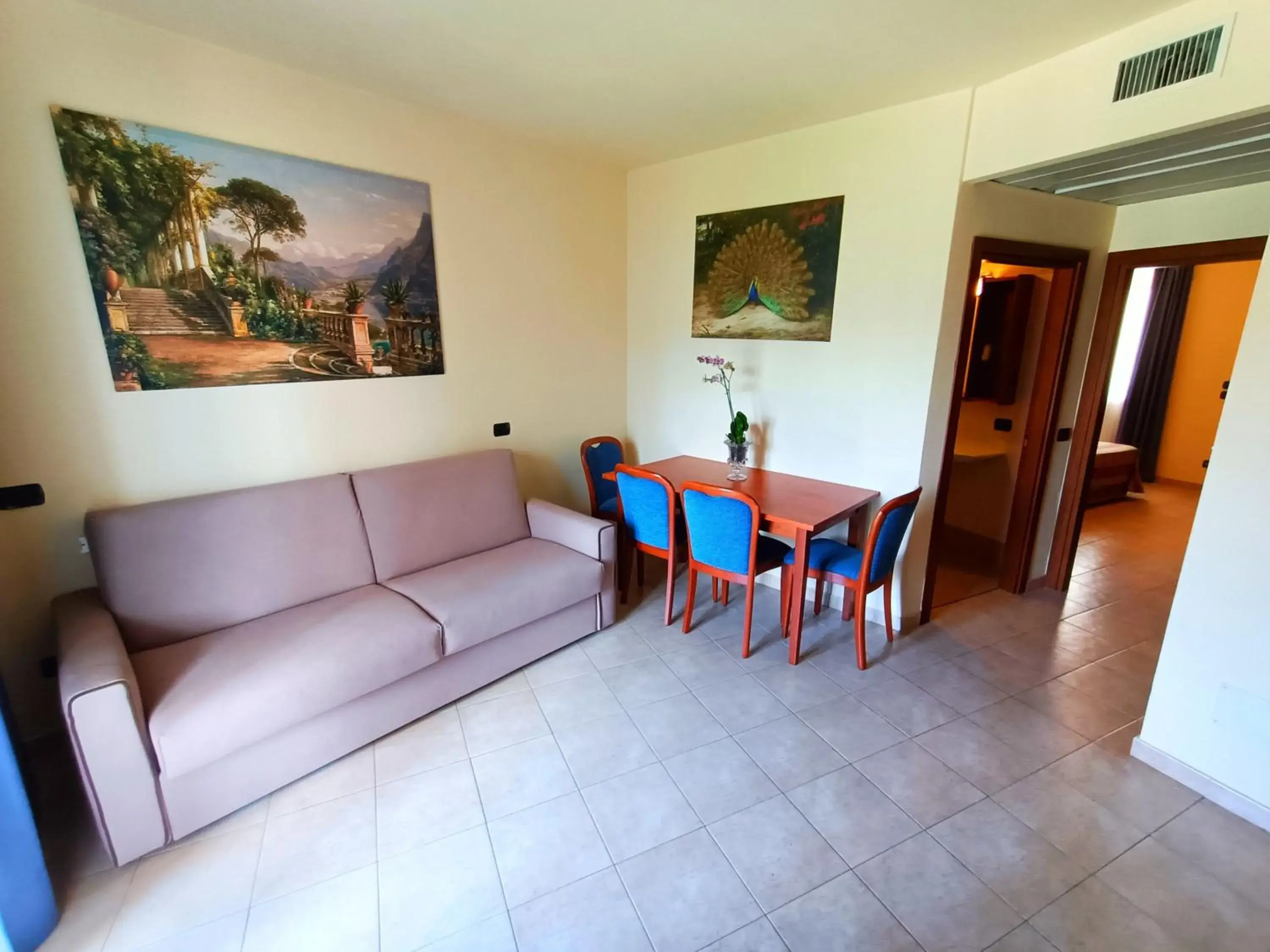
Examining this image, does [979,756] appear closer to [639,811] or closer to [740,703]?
[740,703]

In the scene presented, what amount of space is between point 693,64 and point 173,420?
2.57m

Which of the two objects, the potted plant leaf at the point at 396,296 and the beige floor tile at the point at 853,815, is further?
the potted plant leaf at the point at 396,296

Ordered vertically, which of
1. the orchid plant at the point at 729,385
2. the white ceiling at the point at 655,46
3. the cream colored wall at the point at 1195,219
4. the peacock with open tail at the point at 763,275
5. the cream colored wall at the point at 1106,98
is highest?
the white ceiling at the point at 655,46

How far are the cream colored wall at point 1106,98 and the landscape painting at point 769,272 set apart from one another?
71 cm

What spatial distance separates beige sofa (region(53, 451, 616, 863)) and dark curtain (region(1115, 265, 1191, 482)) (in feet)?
21.1

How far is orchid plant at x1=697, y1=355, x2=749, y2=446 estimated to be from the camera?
316 centimetres

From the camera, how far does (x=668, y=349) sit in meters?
3.77

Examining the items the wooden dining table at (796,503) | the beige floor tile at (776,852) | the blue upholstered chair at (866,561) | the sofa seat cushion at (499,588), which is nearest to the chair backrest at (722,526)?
the wooden dining table at (796,503)

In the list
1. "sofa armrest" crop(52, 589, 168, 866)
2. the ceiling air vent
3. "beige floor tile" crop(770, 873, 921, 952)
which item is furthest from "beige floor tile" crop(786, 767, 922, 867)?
A: the ceiling air vent

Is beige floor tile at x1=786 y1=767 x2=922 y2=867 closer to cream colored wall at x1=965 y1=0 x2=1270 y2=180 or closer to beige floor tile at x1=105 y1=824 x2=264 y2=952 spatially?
beige floor tile at x1=105 y1=824 x2=264 y2=952

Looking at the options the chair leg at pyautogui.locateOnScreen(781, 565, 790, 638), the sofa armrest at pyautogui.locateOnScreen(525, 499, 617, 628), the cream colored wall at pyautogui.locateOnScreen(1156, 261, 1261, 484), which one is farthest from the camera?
the cream colored wall at pyautogui.locateOnScreen(1156, 261, 1261, 484)

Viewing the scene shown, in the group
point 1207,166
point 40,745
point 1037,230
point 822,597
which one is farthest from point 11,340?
point 1207,166

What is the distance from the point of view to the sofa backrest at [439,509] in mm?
2596

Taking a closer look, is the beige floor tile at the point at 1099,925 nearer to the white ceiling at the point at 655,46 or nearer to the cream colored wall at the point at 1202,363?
the white ceiling at the point at 655,46
